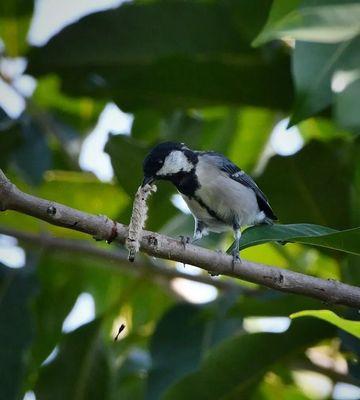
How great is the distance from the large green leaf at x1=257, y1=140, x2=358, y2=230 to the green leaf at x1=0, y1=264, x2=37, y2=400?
1090 millimetres

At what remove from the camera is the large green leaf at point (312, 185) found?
3.70 m

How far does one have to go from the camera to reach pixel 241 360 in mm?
3396

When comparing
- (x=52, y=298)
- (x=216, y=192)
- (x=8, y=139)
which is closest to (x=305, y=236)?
(x=216, y=192)

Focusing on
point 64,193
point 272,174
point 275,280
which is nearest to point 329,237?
point 275,280

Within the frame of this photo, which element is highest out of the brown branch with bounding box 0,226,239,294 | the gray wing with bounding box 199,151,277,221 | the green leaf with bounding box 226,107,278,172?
the green leaf with bounding box 226,107,278,172

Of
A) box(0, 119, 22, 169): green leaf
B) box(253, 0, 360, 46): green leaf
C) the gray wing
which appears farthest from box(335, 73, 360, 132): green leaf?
box(0, 119, 22, 169): green leaf

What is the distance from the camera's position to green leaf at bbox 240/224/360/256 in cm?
255

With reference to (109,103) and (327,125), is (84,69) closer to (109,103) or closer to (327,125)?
(109,103)

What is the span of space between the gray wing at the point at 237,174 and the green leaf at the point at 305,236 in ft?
3.99

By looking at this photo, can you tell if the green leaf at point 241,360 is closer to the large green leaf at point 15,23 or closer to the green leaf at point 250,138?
the green leaf at point 250,138

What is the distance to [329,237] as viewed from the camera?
258 cm

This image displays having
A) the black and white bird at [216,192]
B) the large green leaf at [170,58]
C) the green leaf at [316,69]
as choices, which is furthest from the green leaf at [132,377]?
the green leaf at [316,69]

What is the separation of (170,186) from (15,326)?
3.16 ft

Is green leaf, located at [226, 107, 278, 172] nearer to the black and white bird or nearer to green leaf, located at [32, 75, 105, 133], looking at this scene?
the black and white bird
